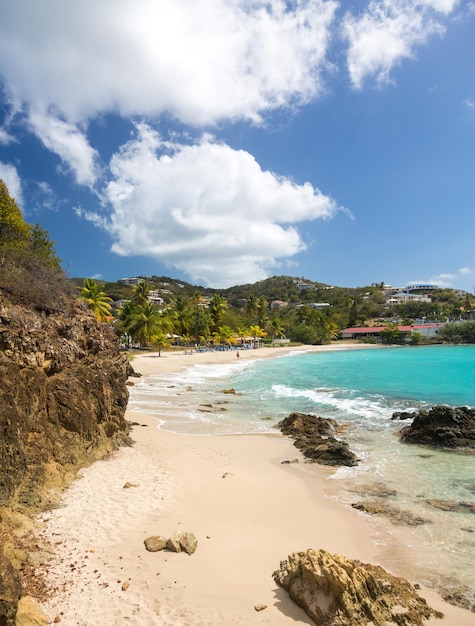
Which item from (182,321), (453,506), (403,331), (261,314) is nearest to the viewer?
(453,506)

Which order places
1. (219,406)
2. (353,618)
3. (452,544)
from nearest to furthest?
(353,618) → (452,544) → (219,406)

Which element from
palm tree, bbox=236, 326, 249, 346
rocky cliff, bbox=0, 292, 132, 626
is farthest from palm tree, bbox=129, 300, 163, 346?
rocky cliff, bbox=0, 292, 132, 626

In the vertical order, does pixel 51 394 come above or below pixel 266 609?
above

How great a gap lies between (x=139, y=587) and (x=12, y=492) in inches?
130

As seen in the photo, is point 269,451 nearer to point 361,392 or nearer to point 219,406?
point 219,406

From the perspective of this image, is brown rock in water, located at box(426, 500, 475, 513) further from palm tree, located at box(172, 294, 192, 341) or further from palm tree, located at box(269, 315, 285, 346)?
palm tree, located at box(269, 315, 285, 346)

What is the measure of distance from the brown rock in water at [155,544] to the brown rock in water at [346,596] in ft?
7.23

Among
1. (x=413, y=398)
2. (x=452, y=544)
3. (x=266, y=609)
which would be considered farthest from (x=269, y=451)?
(x=413, y=398)

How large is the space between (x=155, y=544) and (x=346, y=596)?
3.35m

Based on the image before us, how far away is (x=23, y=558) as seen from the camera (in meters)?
5.82

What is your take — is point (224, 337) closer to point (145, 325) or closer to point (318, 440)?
point (145, 325)

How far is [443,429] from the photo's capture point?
16031 mm

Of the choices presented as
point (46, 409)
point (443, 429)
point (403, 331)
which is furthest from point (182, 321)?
point (46, 409)

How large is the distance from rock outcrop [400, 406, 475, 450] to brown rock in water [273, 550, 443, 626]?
37.1 ft
